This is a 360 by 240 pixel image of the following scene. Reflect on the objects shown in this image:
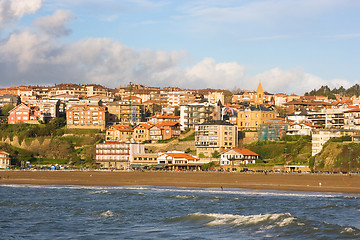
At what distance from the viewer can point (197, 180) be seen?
202 ft

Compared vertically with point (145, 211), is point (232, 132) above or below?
above

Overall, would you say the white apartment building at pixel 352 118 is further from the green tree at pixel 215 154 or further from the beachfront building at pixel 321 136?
the green tree at pixel 215 154

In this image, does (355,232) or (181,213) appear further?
(181,213)

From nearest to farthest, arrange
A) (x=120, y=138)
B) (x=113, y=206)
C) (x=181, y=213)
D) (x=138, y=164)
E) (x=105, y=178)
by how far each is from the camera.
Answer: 1. (x=181, y=213)
2. (x=113, y=206)
3. (x=105, y=178)
4. (x=138, y=164)
5. (x=120, y=138)

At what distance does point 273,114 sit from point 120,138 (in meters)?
23.9

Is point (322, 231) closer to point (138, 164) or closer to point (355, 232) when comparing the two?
point (355, 232)

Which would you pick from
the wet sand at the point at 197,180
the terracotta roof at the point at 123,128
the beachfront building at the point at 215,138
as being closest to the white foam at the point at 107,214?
the wet sand at the point at 197,180

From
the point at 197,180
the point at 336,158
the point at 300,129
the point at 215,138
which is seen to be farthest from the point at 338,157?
the point at 215,138

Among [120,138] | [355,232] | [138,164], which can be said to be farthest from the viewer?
[120,138]

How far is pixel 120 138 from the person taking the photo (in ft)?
307

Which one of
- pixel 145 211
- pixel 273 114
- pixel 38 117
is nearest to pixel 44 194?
pixel 145 211

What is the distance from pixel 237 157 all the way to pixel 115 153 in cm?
1808

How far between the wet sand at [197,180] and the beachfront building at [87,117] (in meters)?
30.1

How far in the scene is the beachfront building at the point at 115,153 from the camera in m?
84.2
